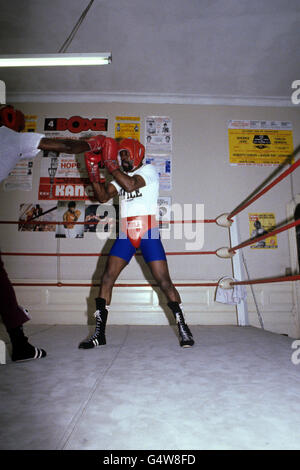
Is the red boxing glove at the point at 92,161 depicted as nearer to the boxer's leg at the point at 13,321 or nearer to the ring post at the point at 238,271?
the boxer's leg at the point at 13,321

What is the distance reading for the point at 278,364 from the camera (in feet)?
4.26

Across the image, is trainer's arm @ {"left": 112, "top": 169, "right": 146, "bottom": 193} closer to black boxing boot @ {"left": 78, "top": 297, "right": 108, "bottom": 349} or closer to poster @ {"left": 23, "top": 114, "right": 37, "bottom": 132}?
black boxing boot @ {"left": 78, "top": 297, "right": 108, "bottom": 349}

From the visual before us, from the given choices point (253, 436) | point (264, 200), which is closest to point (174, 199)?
point (264, 200)

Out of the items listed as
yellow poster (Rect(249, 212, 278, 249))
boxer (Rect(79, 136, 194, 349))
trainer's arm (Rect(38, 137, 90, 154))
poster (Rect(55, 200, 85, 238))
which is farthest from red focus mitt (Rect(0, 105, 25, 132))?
yellow poster (Rect(249, 212, 278, 249))

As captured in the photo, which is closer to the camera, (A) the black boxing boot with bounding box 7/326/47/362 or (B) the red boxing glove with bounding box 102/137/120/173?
(A) the black boxing boot with bounding box 7/326/47/362

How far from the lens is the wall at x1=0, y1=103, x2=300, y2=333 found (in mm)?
2846

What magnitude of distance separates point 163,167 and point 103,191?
1.25m

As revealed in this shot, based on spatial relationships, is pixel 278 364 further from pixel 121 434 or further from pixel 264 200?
pixel 264 200

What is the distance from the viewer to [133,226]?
72.9 inches

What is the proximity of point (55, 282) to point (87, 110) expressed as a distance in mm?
1927

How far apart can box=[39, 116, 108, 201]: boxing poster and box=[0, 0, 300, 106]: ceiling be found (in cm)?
30

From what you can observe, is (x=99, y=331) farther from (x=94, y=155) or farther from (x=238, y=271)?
(x=238, y=271)

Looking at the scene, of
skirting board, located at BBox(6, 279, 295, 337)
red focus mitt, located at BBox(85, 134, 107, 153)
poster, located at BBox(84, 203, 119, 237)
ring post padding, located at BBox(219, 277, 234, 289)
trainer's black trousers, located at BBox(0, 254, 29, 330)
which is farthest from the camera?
poster, located at BBox(84, 203, 119, 237)
